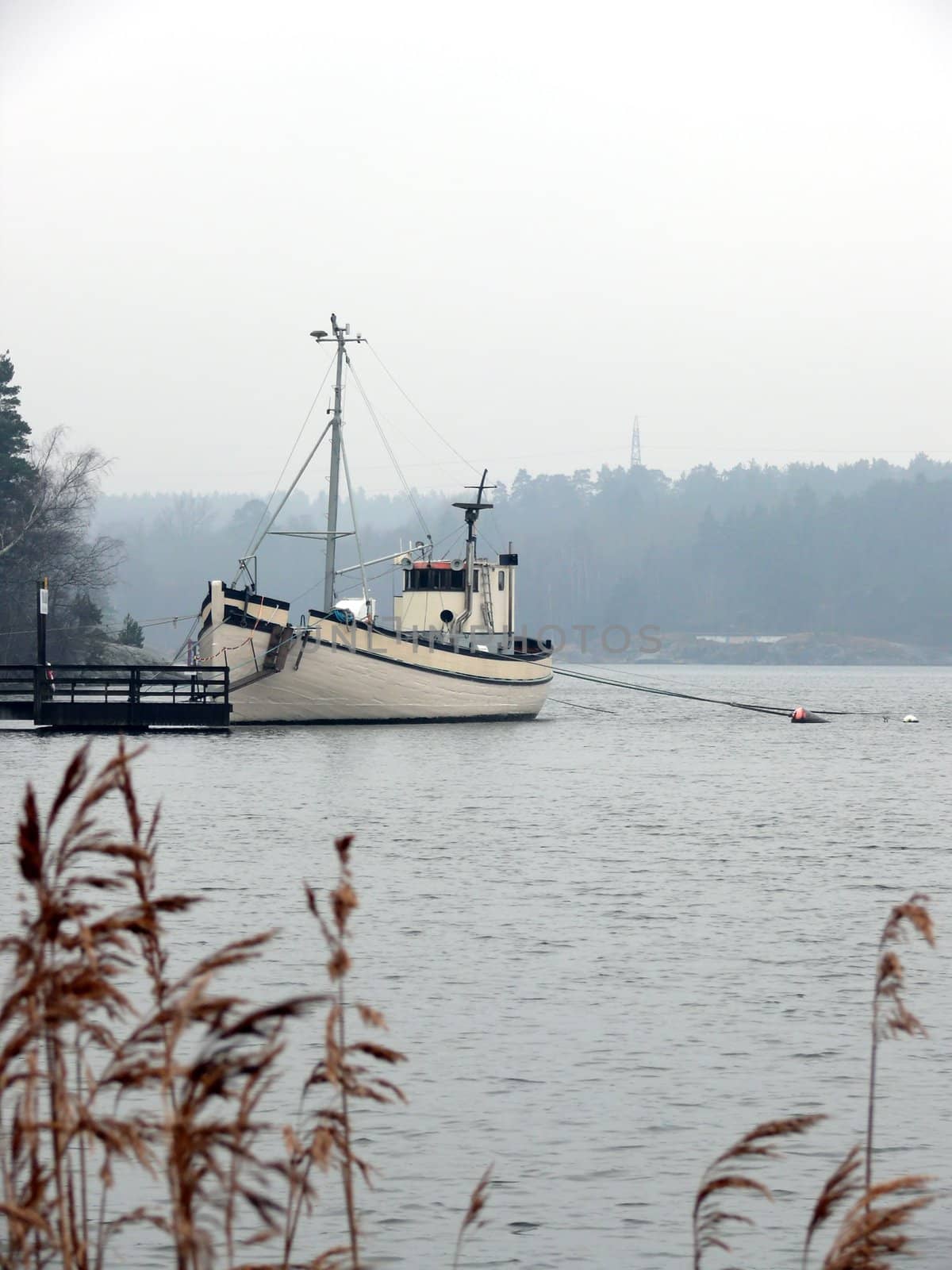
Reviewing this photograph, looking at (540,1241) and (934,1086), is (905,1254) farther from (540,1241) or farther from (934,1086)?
(934,1086)

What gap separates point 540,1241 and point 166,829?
1928 cm

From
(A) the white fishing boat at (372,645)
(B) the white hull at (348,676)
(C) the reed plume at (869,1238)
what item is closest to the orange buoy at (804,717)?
(A) the white fishing boat at (372,645)

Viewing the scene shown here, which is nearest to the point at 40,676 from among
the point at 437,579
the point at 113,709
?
the point at 113,709

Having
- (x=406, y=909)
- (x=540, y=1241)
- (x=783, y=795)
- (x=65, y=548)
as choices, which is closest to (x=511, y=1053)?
(x=540, y=1241)

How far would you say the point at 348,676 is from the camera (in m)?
50.9

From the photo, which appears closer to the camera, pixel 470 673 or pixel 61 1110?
pixel 61 1110

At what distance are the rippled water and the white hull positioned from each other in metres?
10.3

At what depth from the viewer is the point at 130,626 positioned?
255 feet

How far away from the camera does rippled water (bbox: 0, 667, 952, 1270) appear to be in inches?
337

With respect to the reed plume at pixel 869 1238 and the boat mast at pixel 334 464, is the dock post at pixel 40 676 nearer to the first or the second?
the boat mast at pixel 334 464

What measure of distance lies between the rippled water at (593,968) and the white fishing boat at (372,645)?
406 inches

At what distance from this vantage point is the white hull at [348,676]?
49562 millimetres

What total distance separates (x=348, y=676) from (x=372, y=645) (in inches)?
50.6

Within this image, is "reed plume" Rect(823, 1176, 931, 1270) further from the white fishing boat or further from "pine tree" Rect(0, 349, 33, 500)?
"pine tree" Rect(0, 349, 33, 500)
